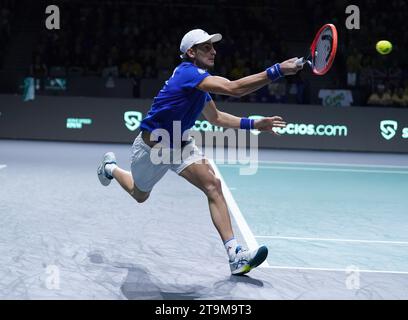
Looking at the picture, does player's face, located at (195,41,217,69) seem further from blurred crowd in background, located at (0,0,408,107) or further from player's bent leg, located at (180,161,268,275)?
blurred crowd in background, located at (0,0,408,107)

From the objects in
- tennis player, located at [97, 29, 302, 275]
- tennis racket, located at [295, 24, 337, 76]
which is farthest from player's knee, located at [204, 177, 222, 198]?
tennis racket, located at [295, 24, 337, 76]

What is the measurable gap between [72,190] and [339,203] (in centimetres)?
363

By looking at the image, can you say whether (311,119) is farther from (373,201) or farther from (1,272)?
(1,272)

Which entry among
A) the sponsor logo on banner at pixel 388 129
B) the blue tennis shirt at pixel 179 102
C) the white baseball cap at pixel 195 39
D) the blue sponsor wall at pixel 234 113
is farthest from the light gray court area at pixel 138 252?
the sponsor logo on banner at pixel 388 129

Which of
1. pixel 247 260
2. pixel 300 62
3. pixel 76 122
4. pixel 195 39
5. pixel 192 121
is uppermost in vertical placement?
pixel 195 39

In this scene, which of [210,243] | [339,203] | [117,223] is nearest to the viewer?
[210,243]

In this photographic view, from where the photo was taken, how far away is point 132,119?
16781 mm

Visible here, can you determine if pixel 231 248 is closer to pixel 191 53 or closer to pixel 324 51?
pixel 191 53

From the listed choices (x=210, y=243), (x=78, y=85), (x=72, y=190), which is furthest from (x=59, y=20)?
(x=210, y=243)

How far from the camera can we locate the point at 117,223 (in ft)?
22.2

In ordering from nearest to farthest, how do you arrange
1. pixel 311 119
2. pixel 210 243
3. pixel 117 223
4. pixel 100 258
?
pixel 100 258 → pixel 210 243 → pixel 117 223 → pixel 311 119

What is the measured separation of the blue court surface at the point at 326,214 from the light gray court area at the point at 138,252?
0.06 m

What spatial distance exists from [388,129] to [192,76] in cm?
1286

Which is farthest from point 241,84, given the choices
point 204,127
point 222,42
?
point 222,42
